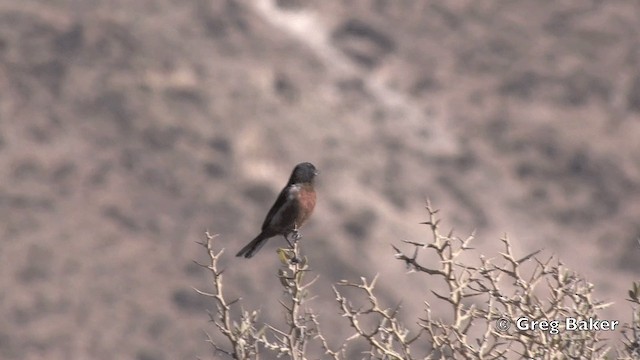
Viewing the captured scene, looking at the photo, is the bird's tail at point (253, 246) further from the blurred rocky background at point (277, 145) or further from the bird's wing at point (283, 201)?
the blurred rocky background at point (277, 145)

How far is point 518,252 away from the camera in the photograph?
1864 inches

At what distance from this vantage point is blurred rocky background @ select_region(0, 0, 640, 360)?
42.8 m

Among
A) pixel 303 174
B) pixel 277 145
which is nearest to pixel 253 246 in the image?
pixel 303 174

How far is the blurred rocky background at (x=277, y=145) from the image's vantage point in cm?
4284

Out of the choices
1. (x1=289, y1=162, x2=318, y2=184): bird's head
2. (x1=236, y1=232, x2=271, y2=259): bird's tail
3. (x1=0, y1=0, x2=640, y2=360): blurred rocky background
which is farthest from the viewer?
(x1=0, y1=0, x2=640, y2=360): blurred rocky background

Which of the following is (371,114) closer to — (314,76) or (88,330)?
(314,76)

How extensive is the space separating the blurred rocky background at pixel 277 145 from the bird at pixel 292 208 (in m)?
32.1

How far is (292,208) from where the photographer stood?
7.96 m

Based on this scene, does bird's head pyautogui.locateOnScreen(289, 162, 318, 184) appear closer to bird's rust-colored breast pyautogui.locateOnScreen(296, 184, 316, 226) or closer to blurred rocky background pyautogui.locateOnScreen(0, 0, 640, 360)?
bird's rust-colored breast pyautogui.locateOnScreen(296, 184, 316, 226)

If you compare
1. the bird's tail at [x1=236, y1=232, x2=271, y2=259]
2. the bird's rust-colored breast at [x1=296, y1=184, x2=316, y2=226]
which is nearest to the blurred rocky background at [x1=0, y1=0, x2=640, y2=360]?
the bird's tail at [x1=236, y1=232, x2=271, y2=259]

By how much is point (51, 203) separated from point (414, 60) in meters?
20.2

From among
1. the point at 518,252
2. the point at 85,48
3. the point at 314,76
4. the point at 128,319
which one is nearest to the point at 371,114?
the point at 314,76

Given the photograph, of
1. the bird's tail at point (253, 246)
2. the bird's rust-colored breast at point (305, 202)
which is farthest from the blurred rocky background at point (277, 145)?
the bird's rust-colored breast at point (305, 202)

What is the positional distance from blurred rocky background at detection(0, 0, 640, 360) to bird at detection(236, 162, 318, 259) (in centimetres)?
3205
